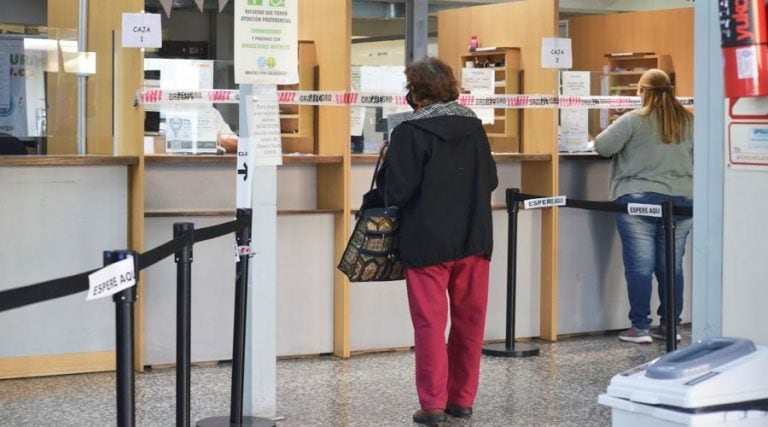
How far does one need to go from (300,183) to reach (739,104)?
3881 millimetres

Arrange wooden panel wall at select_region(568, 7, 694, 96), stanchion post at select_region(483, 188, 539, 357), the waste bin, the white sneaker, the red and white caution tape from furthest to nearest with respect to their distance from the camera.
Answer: wooden panel wall at select_region(568, 7, 694, 96) < the white sneaker < stanchion post at select_region(483, 188, 539, 357) < the red and white caution tape < the waste bin

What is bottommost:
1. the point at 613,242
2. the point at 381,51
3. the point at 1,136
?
the point at 613,242

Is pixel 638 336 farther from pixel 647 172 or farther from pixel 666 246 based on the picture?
pixel 666 246

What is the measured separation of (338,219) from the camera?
265 inches

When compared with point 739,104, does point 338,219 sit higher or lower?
lower

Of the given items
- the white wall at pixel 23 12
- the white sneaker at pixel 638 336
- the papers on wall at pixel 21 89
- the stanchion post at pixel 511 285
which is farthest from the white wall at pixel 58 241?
the white wall at pixel 23 12

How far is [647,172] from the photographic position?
716 cm

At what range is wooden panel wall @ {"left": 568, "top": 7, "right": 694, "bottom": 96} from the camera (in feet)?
33.4

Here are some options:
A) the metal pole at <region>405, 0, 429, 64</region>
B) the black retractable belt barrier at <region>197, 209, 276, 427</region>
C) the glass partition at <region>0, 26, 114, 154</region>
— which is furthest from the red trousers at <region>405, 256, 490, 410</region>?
the metal pole at <region>405, 0, 429, 64</region>

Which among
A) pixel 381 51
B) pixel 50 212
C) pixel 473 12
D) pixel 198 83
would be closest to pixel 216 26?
pixel 381 51

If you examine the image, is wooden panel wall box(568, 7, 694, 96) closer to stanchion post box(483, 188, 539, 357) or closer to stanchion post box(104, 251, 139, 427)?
stanchion post box(483, 188, 539, 357)

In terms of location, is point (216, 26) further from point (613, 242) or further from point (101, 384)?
point (101, 384)

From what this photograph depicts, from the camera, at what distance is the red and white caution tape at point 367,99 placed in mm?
6277

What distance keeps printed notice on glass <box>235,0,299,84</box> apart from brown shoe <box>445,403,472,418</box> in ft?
4.97
